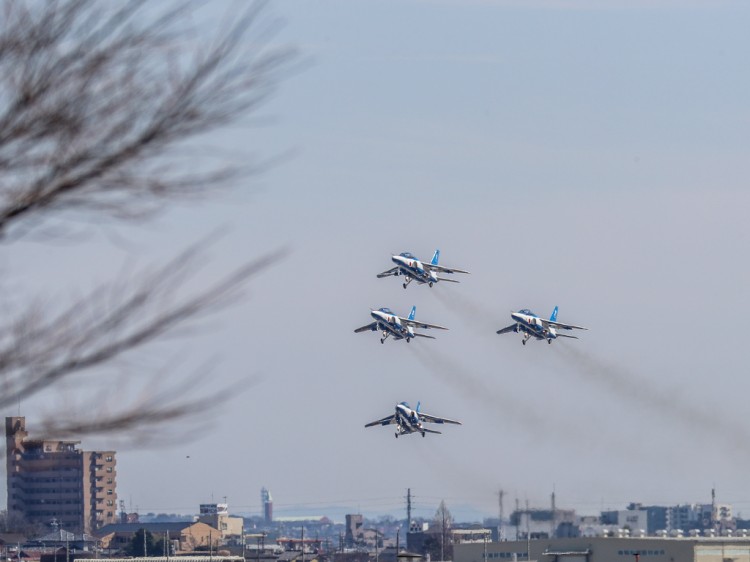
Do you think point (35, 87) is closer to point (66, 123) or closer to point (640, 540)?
point (66, 123)

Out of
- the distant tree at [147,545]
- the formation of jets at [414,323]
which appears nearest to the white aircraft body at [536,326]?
the formation of jets at [414,323]

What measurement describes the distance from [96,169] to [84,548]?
17219 centimetres

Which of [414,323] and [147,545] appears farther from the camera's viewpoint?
[147,545]

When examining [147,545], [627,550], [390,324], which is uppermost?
[390,324]

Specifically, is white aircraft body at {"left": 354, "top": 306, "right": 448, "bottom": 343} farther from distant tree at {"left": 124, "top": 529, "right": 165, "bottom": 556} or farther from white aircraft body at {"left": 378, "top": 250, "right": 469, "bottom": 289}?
distant tree at {"left": 124, "top": 529, "right": 165, "bottom": 556}

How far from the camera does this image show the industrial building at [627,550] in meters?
91.8

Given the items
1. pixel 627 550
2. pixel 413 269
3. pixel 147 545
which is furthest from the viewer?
pixel 147 545

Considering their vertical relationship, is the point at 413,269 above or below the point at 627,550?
above

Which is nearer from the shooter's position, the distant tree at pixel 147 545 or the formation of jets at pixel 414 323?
the formation of jets at pixel 414 323

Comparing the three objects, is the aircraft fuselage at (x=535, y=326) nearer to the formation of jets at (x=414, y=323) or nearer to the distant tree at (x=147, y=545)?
the formation of jets at (x=414, y=323)

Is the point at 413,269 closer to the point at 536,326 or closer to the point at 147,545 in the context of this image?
the point at 536,326

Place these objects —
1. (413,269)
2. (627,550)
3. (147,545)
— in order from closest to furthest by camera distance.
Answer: (627,550)
(413,269)
(147,545)

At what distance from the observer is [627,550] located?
312ft

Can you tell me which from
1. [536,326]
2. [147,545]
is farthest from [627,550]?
[147,545]
